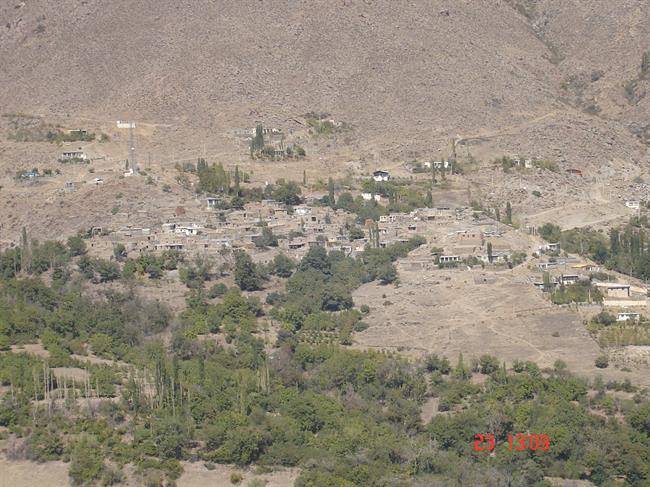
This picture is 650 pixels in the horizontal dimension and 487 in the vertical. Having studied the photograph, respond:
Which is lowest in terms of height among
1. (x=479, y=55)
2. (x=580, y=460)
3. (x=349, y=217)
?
(x=580, y=460)

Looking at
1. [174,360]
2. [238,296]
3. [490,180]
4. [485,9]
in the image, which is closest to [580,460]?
[174,360]

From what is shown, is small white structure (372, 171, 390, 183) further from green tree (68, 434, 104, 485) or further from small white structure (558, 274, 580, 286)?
green tree (68, 434, 104, 485)

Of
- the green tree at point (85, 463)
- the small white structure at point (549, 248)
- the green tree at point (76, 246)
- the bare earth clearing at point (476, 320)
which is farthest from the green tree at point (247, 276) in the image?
the green tree at point (85, 463)

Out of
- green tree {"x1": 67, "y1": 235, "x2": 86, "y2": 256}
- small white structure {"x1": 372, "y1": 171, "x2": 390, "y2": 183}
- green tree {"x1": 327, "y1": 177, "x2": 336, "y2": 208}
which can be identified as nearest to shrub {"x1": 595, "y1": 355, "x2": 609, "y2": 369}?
green tree {"x1": 327, "y1": 177, "x2": 336, "y2": 208}

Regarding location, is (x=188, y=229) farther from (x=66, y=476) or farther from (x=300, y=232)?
(x=66, y=476)

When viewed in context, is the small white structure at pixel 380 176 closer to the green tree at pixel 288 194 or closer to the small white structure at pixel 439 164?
the small white structure at pixel 439 164

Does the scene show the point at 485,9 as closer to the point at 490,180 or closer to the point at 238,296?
the point at 490,180

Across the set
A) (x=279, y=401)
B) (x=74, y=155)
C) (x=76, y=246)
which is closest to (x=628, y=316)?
(x=279, y=401)

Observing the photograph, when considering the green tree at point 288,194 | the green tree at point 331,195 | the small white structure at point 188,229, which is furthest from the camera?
the green tree at point 288,194
